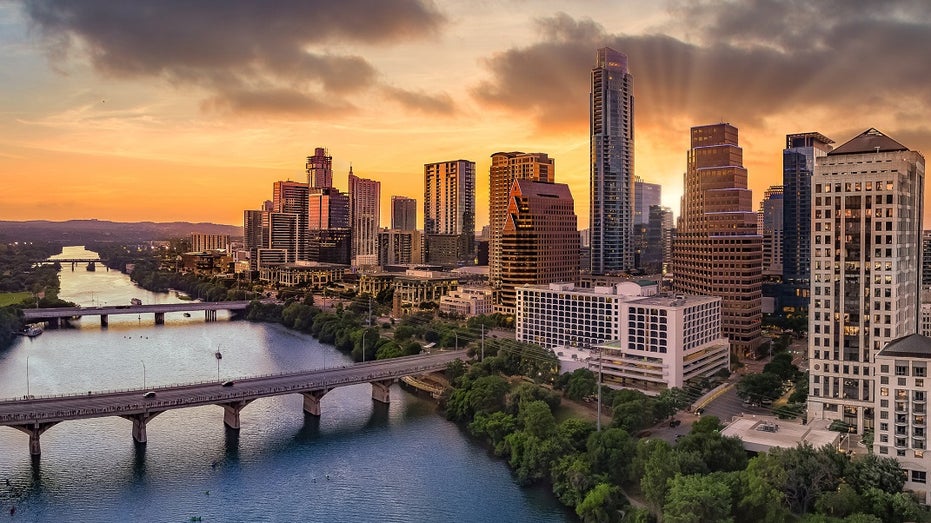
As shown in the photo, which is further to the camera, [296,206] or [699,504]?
[296,206]

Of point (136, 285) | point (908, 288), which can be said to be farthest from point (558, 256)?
point (136, 285)

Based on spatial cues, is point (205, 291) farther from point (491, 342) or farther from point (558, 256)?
point (491, 342)

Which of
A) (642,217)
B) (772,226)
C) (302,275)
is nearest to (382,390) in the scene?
(302,275)

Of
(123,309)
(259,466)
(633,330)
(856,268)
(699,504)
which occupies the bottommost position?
(259,466)

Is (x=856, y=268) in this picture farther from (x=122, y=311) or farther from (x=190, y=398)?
(x=122, y=311)

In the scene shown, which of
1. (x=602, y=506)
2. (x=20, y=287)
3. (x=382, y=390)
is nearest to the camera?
(x=602, y=506)

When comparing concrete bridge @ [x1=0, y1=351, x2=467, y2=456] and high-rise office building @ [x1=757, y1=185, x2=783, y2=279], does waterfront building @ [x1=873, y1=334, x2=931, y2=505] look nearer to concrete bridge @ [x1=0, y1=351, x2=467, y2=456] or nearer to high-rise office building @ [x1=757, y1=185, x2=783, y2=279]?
concrete bridge @ [x1=0, y1=351, x2=467, y2=456]
